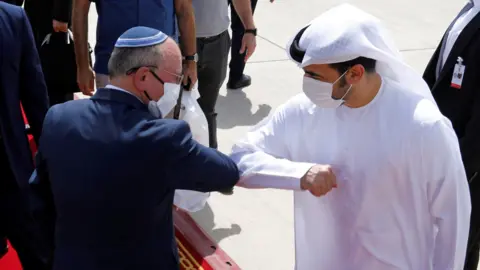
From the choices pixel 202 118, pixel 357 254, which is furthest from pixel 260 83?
pixel 357 254

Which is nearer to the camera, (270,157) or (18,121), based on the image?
(270,157)

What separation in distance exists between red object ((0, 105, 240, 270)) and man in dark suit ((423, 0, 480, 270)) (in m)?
1.31

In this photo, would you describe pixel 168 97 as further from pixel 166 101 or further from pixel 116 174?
pixel 116 174

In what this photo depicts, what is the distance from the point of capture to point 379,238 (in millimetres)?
2490

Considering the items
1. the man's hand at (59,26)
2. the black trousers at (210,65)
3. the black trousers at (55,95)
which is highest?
the man's hand at (59,26)

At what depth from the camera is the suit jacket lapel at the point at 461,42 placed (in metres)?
3.10

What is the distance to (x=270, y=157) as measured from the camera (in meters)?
2.55

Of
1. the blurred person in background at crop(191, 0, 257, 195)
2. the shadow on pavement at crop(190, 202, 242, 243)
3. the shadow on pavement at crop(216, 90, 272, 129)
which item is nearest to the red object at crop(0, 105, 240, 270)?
the shadow on pavement at crop(190, 202, 242, 243)

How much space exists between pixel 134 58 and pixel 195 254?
1.89 m

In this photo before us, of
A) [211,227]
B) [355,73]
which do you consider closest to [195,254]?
[211,227]

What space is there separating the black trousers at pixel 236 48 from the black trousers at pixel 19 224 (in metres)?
3.44

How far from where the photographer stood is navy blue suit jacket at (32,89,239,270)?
2.08 m

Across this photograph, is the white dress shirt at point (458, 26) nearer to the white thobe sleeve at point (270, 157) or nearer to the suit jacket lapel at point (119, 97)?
the white thobe sleeve at point (270, 157)

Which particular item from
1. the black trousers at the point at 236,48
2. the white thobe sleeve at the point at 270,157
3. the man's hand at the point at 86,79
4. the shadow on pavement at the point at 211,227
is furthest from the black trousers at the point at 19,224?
the black trousers at the point at 236,48
